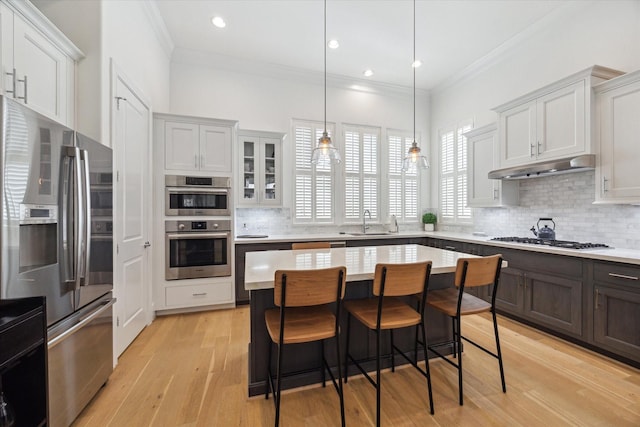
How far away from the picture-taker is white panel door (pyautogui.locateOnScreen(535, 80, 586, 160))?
2783 mm

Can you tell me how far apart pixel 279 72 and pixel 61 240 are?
394 cm

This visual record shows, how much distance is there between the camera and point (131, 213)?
271 cm

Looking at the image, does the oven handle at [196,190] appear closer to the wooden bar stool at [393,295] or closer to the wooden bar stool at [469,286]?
the wooden bar stool at [393,295]

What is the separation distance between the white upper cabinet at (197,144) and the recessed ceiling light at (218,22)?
1.15m

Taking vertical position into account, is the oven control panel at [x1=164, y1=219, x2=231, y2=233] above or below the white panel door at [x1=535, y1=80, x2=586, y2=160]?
below

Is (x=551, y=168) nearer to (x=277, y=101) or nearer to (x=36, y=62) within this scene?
(x=277, y=101)

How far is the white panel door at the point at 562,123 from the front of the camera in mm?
2783

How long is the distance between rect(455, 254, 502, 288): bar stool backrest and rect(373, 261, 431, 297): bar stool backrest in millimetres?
251

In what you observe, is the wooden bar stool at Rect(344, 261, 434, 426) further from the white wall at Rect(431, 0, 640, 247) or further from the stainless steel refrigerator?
the white wall at Rect(431, 0, 640, 247)

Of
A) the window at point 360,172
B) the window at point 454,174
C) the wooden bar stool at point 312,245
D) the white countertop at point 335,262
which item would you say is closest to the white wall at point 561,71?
the window at point 454,174

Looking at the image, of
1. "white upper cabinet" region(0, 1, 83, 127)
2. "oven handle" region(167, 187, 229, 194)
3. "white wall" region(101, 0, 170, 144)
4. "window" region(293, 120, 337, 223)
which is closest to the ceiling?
"white wall" region(101, 0, 170, 144)

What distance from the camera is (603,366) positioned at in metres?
2.31

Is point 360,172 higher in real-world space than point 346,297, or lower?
higher

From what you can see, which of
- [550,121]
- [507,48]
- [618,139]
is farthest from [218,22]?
[618,139]
